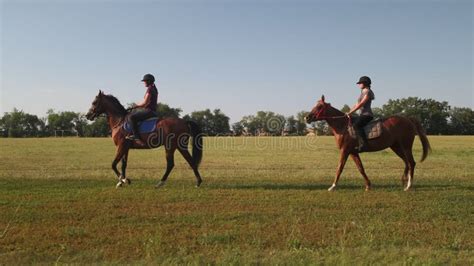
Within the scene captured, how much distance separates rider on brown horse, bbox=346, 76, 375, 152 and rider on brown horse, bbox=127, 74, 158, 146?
584 cm

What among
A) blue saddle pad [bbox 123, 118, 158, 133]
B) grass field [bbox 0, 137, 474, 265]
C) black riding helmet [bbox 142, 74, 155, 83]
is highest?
black riding helmet [bbox 142, 74, 155, 83]

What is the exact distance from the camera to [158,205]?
29.3 ft

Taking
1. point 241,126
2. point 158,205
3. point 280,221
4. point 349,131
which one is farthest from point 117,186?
point 241,126

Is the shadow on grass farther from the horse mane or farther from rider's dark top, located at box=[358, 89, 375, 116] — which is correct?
the horse mane

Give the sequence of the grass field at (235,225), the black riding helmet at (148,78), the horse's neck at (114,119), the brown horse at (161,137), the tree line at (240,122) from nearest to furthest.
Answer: the grass field at (235,225) → the brown horse at (161,137) → the black riding helmet at (148,78) → the horse's neck at (114,119) → the tree line at (240,122)

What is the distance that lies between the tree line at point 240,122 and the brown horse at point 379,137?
8347 cm

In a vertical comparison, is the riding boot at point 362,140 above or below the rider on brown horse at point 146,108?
below

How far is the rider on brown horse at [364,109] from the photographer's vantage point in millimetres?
11712

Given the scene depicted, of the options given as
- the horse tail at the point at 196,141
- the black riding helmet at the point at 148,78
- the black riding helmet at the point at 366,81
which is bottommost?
the horse tail at the point at 196,141

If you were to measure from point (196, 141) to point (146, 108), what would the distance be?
1.81 m

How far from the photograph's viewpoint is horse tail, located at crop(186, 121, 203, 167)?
12570mm

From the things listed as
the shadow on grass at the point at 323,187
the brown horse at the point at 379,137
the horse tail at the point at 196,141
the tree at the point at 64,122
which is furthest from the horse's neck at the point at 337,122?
the tree at the point at 64,122

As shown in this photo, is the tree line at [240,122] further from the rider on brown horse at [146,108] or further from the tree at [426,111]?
the rider on brown horse at [146,108]

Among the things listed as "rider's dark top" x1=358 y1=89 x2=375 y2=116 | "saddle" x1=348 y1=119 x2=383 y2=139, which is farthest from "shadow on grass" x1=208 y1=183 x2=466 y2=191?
"rider's dark top" x1=358 y1=89 x2=375 y2=116
